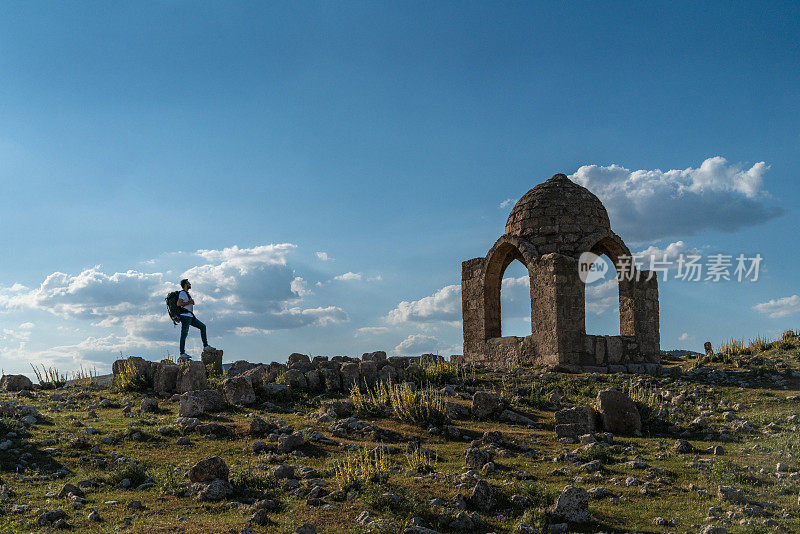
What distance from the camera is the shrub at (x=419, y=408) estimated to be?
12.2 metres

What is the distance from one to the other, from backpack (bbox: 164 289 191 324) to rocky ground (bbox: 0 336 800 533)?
7.50 feet

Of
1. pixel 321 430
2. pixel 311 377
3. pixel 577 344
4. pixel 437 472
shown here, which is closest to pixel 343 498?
pixel 437 472

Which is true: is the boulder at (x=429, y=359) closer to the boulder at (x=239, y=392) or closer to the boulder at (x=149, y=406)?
the boulder at (x=239, y=392)

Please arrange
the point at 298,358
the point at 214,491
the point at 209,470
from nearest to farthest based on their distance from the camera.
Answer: the point at 214,491 < the point at 209,470 < the point at 298,358

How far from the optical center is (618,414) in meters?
12.2

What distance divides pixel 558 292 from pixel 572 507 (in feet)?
38.6

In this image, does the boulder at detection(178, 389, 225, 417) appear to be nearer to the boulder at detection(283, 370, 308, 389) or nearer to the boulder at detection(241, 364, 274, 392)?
the boulder at detection(241, 364, 274, 392)

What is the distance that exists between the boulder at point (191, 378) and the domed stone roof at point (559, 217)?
35.0 feet

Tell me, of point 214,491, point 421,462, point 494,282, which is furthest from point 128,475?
point 494,282

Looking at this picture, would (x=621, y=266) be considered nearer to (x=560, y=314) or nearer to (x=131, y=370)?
(x=560, y=314)

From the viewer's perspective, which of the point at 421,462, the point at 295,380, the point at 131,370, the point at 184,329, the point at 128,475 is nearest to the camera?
the point at 128,475

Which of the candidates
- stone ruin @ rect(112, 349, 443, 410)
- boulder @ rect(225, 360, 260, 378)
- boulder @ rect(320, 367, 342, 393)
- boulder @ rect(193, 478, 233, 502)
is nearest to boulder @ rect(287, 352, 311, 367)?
stone ruin @ rect(112, 349, 443, 410)

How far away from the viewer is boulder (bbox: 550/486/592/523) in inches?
283

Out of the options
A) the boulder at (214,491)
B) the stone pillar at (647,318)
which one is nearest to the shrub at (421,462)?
the boulder at (214,491)
